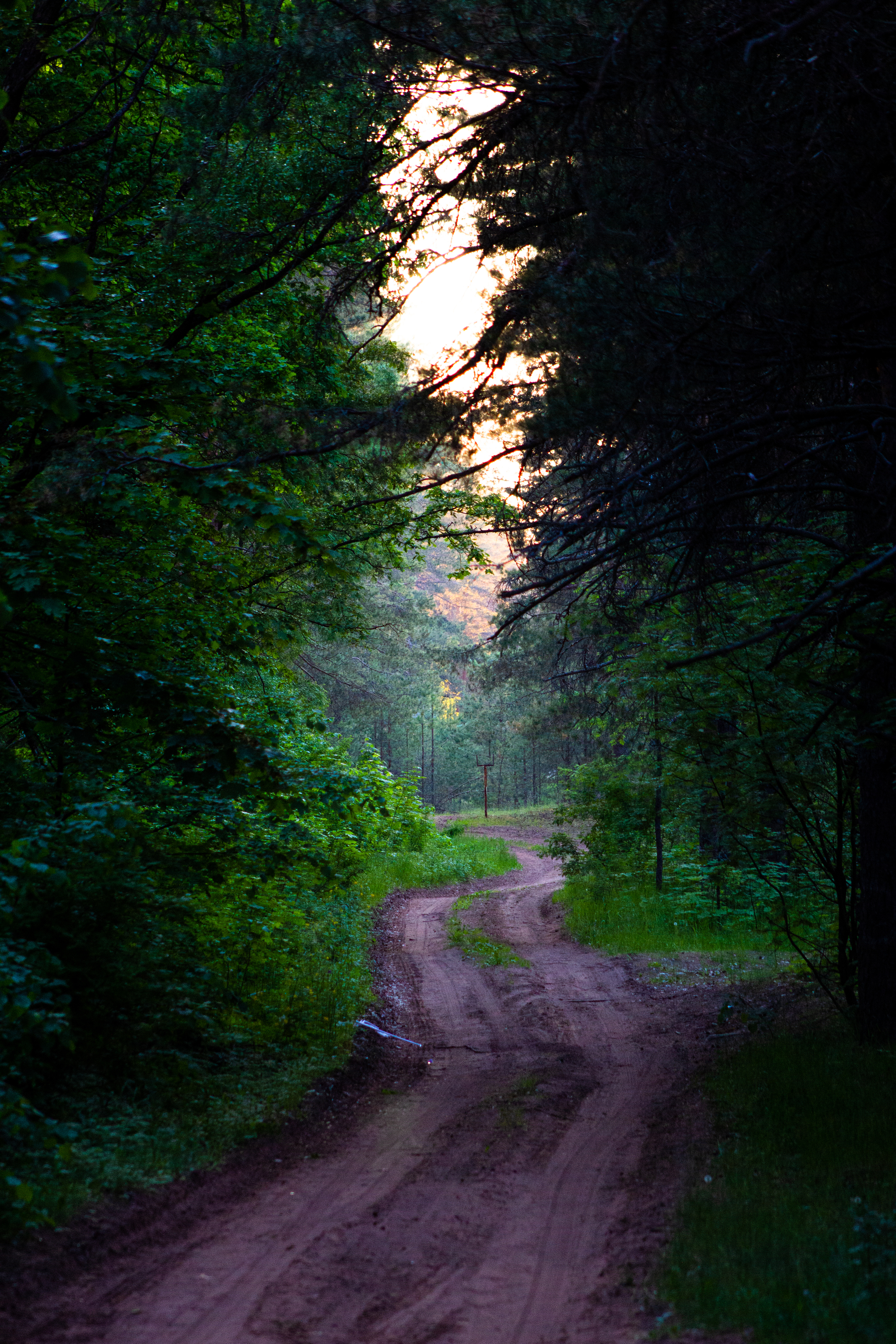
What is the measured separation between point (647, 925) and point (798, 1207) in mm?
9246

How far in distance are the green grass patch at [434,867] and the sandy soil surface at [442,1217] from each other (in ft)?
34.1

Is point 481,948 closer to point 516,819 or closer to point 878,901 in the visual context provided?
point 878,901

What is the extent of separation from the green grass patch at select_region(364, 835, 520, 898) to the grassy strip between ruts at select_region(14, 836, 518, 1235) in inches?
397

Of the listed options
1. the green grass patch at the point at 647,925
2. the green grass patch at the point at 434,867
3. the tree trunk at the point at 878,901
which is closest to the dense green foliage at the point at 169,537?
the tree trunk at the point at 878,901

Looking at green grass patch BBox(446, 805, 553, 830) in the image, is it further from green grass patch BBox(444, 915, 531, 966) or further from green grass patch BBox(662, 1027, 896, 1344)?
green grass patch BBox(662, 1027, 896, 1344)

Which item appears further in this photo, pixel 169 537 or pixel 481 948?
pixel 481 948

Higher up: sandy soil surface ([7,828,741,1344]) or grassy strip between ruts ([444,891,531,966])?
sandy soil surface ([7,828,741,1344])

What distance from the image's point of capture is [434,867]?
2231 centimetres

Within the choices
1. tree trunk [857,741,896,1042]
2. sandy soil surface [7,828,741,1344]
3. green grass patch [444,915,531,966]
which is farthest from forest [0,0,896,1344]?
green grass patch [444,915,531,966]

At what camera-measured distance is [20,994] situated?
163 inches

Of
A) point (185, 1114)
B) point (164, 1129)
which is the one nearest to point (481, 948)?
point (185, 1114)

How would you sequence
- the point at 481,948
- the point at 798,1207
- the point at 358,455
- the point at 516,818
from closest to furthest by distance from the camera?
the point at 798,1207 < the point at 358,455 < the point at 481,948 < the point at 516,818

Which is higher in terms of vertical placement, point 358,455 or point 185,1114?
point 358,455

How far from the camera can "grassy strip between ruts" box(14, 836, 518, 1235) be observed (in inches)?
189
